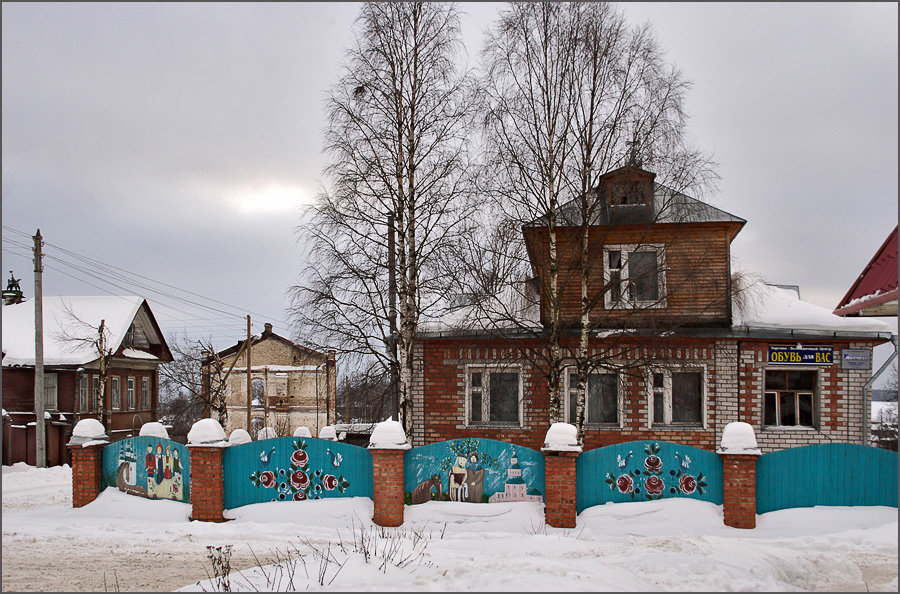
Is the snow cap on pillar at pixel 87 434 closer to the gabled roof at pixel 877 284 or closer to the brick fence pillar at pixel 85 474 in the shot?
the brick fence pillar at pixel 85 474

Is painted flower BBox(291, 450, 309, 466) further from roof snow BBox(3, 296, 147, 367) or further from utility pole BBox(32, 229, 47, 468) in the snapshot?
roof snow BBox(3, 296, 147, 367)

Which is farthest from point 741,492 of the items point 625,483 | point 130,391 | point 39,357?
point 130,391

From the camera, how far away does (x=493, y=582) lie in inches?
241

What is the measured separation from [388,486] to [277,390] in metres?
31.0

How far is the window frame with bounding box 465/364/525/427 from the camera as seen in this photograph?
14461mm

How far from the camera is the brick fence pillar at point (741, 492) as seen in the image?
Answer: 9398 millimetres

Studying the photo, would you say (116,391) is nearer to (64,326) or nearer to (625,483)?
(64,326)

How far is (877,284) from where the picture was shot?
684 centimetres

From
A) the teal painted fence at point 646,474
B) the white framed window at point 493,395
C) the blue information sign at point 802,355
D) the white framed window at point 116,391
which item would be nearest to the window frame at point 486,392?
the white framed window at point 493,395

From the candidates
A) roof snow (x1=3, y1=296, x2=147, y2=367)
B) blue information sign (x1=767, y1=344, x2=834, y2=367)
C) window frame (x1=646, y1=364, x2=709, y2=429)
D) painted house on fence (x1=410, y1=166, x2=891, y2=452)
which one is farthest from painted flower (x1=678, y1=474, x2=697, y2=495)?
roof snow (x1=3, y1=296, x2=147, y2=367)

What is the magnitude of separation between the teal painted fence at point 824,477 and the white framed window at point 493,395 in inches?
231

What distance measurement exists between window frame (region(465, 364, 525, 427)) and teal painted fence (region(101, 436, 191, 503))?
6.17 metres

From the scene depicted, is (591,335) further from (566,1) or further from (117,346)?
(117,346)

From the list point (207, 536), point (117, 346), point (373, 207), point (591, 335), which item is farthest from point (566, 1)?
point (117, 346)
